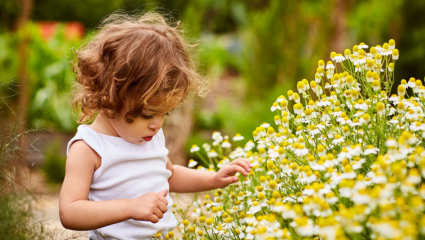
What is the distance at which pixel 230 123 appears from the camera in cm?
620

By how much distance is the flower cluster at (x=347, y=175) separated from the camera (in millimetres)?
1047

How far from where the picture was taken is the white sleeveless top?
5.68ft

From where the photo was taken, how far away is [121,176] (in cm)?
176

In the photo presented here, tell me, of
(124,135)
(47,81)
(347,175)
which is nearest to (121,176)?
(124,135)

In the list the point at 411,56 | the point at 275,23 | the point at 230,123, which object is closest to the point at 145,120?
the point at 230,123

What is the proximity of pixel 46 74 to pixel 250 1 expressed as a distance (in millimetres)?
8472

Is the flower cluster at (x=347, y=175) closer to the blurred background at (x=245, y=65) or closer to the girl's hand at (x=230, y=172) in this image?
the girl's hand at (x=230, y=172)

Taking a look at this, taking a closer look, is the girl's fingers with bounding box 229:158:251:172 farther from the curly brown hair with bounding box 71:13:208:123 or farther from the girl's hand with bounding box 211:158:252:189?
the curly brown hair with bounding box 71:13:208:123

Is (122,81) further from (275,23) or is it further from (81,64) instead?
(275,23)

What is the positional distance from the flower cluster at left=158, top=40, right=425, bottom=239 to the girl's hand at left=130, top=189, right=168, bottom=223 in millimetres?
182

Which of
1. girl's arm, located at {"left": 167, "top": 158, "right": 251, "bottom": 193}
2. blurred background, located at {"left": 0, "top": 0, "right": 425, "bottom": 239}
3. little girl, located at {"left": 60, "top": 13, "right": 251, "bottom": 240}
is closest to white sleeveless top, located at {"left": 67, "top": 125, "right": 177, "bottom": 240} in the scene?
little girl, located at {"left": 60, "top": 13, "right": 251, "bottom": 240}

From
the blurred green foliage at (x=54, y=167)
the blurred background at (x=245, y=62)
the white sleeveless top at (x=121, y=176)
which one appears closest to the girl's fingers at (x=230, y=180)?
the white sleeveless top at (x=121, y=176)

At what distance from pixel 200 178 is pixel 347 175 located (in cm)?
99

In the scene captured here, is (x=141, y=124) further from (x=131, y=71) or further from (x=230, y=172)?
(x=230, y=172)
